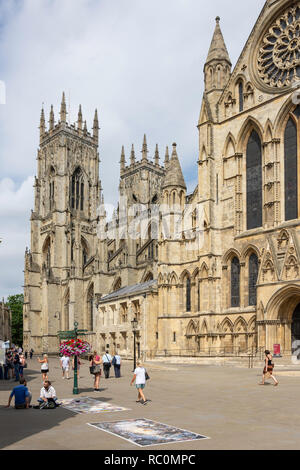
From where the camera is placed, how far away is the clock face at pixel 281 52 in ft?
109

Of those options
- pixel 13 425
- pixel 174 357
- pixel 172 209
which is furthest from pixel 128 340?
pixel 13 425

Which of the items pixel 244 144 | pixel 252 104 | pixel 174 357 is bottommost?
pixel 174 357

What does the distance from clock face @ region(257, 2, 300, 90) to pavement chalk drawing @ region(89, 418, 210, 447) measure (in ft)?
87.0

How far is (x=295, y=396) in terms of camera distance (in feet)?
53.4

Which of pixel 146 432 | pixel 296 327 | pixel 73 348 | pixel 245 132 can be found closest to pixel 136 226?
pixel 245 132

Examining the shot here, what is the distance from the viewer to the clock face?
109 feet

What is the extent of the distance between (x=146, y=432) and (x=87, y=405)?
4.88 metres

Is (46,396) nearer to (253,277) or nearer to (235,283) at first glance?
(253,277)

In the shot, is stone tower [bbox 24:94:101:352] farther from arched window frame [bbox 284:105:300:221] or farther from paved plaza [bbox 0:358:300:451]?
paved plaza [bbox 0:358:300:451]

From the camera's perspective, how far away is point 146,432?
10445mm

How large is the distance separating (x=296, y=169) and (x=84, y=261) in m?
53.9

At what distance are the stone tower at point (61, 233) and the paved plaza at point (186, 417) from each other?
52.5 metres

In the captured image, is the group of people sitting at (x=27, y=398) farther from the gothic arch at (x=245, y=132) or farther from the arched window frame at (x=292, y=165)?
the gothic arch at (x=245, y=132)
